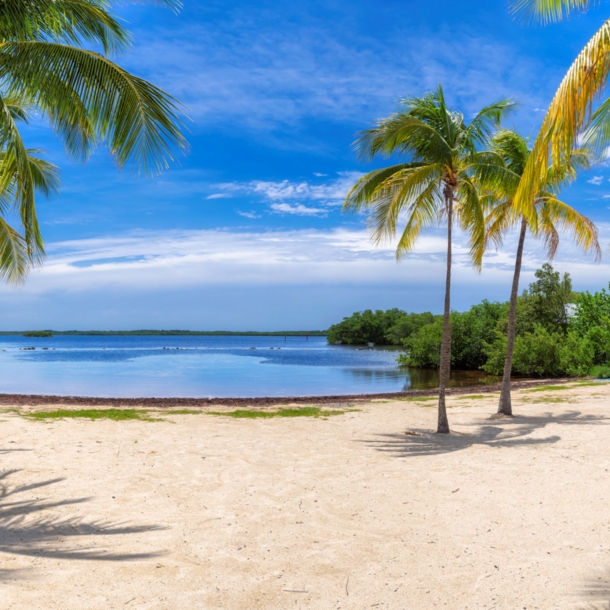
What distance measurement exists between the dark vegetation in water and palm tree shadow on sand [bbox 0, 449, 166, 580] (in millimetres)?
27892

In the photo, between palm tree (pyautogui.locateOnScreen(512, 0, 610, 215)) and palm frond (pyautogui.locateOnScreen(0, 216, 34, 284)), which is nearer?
palm tree (pyautogui.locateOnScreen(512, 0, 610, 215))

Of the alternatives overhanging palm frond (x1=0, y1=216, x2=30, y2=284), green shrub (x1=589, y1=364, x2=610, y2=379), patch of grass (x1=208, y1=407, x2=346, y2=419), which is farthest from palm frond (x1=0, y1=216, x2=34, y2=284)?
green shrub (x1=589, y1=364, x2=610, y2=379)

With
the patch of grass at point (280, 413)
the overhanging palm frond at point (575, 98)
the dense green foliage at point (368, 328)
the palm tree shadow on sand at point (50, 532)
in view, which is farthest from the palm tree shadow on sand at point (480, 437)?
the dense green foliage at point (368, 328)

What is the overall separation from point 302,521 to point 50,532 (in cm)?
266

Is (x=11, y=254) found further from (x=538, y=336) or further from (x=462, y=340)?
(x=462, y=340)

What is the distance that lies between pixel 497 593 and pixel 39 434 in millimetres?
9289

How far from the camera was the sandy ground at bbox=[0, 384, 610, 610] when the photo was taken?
4133 mm

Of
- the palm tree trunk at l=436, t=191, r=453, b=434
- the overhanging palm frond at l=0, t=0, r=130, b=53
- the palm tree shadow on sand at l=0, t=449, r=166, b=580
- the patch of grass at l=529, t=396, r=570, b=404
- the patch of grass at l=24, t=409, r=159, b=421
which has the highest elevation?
the overhanging palm frond at l=0, t=0, r=130, b=53

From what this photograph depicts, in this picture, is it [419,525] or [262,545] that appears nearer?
[262,545]

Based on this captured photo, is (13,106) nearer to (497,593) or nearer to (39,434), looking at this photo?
(39,434)

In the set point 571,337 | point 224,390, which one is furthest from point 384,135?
point 571,337

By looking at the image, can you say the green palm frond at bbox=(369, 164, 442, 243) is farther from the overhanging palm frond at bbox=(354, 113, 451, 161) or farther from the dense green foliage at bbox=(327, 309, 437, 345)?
the dense green foliage at bbox=(327, 309, 437, 345)

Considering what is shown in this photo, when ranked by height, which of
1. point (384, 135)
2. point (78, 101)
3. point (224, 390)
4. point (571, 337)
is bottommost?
point (224, 390)

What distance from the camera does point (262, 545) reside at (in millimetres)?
5152
